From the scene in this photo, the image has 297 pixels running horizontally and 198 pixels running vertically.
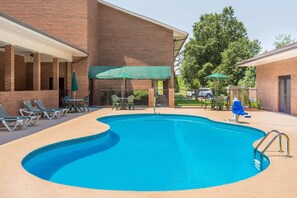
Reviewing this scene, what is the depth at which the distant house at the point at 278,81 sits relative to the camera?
17.7 meters

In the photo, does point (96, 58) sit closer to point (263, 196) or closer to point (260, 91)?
point (260, 91)

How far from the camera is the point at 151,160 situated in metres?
8.67

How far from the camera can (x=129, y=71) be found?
24.4m

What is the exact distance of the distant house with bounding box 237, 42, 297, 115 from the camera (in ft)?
58.2

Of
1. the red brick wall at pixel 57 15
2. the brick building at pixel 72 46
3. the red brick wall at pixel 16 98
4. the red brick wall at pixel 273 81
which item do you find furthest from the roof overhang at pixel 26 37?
the red brick wall at pixel 273 81

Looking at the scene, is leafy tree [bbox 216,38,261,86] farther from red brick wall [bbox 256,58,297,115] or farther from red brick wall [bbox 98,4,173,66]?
red brick wall [bbox 256,58,297,115]

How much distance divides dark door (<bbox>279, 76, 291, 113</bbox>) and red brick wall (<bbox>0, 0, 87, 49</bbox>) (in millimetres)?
15098

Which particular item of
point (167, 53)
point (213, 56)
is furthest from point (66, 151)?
point (213, 56)

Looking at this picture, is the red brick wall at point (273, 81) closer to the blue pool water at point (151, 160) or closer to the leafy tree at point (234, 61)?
the blue pool water at point (151, 160)

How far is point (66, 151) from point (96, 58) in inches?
738

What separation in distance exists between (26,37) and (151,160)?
996cm

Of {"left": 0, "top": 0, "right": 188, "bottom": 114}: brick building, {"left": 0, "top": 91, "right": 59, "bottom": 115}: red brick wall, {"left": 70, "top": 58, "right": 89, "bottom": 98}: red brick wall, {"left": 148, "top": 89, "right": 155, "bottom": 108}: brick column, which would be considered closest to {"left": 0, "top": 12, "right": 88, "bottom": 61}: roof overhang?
{"left": 0, "top": 0, "right": 188, "bottom": 114}: brick building

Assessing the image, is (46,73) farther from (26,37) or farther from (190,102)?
(190,102)

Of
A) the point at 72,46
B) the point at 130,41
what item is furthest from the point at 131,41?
the point at 72,46
